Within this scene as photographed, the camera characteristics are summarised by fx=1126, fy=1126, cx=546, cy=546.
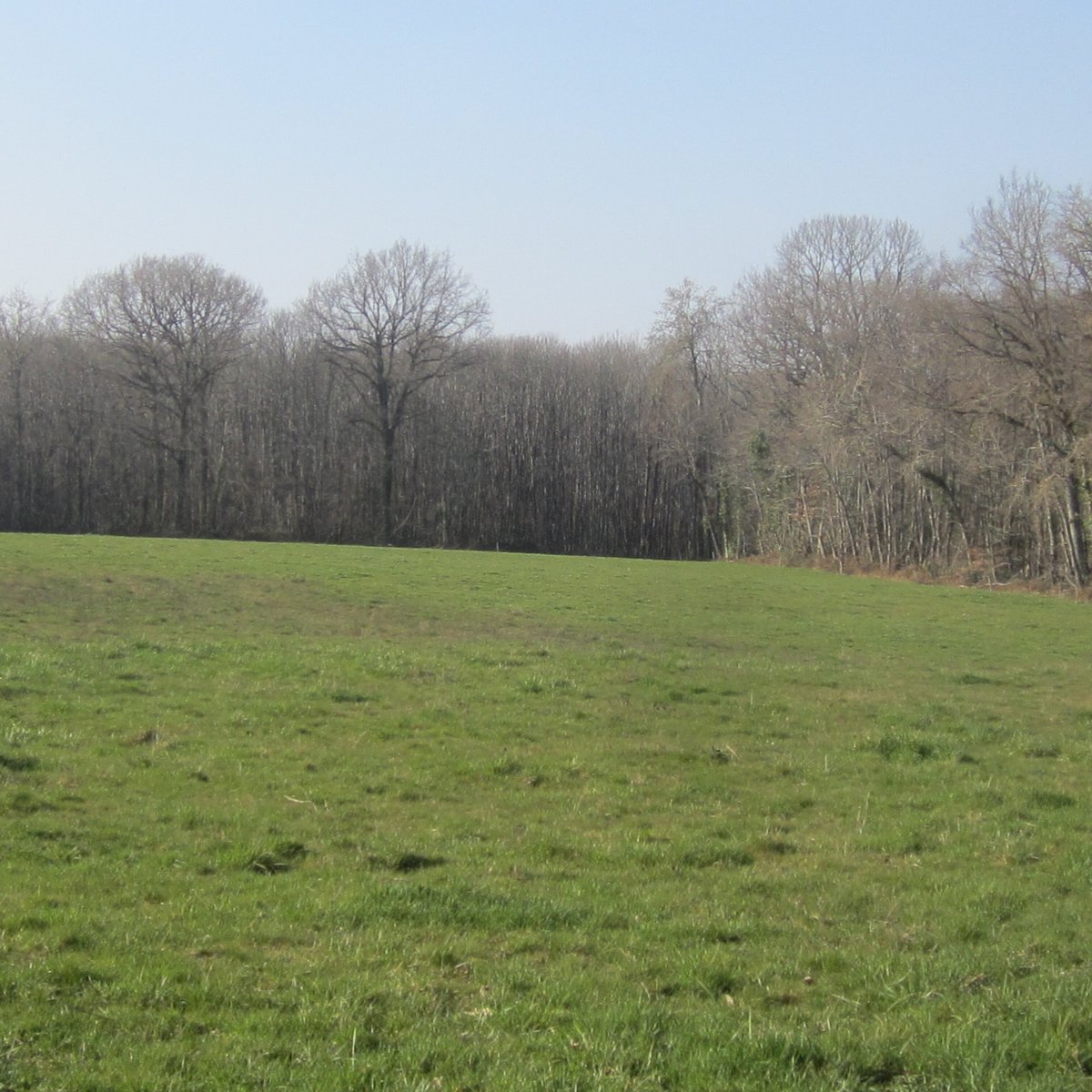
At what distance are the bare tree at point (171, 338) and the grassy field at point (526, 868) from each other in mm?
54688

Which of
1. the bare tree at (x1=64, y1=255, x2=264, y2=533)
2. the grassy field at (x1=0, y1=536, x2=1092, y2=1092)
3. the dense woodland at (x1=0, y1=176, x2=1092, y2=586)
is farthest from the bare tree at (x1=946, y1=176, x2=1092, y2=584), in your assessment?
the bare tree at (x1=64, y1=255, x2=264, y2=533)

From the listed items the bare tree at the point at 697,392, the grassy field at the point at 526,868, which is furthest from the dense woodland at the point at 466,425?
the grassy field at the point at 526,868

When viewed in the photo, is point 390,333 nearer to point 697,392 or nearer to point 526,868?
point 697,392

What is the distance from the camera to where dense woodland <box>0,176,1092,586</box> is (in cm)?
6134

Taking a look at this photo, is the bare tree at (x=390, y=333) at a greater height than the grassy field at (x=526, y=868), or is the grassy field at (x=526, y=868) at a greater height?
the bare tree at (x=390, y=333)

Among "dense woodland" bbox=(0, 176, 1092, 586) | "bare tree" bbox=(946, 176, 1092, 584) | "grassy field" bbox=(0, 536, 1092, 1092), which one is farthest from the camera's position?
"dense woodland" bbox=(0, 176, 1092, 586)

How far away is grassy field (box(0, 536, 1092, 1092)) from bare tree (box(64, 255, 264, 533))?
54688mm

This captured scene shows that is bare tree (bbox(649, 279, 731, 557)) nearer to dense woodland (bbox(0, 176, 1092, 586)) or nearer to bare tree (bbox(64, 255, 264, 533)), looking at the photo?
dense woodland (bbox(0, 176, 1092, 586))

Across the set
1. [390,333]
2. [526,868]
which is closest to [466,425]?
[390,333]

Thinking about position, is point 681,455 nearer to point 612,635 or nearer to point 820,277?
point 820,277

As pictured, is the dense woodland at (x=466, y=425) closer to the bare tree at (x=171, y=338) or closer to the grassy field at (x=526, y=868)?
the bare tree at (x=171, y=338)

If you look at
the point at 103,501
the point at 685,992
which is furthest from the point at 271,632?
the point at 103,501

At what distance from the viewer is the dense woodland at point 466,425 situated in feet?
201

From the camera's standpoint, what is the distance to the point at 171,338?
72000mm
